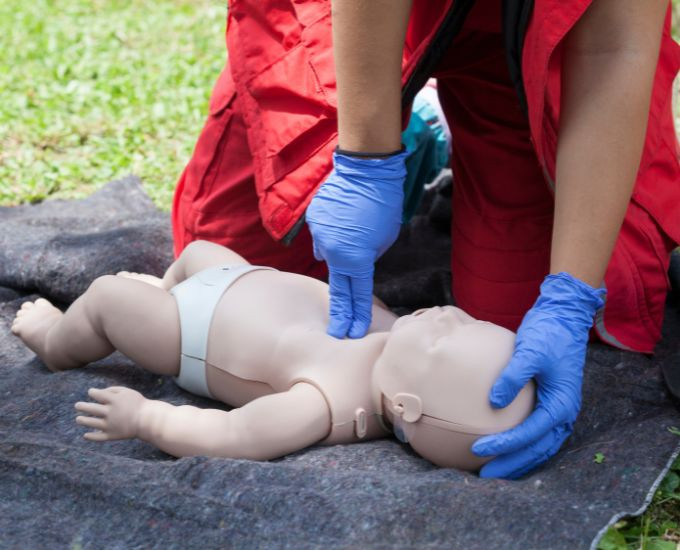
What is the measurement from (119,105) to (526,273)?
1918 mm

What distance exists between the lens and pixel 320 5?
2.07m

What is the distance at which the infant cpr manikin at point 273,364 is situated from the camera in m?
Answer: 1.49

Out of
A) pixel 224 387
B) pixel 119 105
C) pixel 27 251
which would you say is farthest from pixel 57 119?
pixel 224 387

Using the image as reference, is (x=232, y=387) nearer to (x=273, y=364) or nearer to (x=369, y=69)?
(x=273, y=364)

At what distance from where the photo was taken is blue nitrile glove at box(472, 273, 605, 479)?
1442 millimetres

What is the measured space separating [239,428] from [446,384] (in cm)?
34

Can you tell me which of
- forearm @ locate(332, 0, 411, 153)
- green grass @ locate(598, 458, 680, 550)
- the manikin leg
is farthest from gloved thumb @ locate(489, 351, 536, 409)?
the manikin leg

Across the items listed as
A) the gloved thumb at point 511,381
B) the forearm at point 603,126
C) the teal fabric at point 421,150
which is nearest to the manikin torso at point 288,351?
the gloved thumb at point 511,381

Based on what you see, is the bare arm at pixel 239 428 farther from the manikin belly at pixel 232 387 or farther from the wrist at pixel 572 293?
the wrist at pixel 572 293

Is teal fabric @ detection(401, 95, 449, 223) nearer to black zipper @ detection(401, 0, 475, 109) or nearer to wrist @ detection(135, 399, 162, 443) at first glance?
black zipper @ detection(401, 0, 475, 109)

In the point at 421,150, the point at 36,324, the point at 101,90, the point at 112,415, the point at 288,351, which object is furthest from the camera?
the point at 101,90

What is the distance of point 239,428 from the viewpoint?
5.04 ft

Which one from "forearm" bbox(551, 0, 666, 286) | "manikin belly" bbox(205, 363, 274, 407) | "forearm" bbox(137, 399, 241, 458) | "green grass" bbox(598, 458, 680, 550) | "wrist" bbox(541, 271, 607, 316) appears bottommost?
"green grass" bbox(598, 458, 680, 550)

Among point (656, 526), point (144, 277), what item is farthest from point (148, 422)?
point (656, 526)
